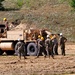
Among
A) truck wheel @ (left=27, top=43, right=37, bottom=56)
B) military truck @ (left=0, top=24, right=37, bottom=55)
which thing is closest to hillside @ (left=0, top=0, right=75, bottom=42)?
military truck @ (left=0, top=24, right=37, bottom=55)


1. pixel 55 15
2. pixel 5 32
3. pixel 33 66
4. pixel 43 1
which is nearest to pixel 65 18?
pixel 55 15

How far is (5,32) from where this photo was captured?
37312 millimetres

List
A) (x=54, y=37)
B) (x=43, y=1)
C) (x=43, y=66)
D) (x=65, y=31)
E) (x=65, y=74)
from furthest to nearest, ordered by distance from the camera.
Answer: (x=43, y=1) → (x=65, y=31) → (x=54, y=37) → (x=43, y=66) → (x=65, y=74)

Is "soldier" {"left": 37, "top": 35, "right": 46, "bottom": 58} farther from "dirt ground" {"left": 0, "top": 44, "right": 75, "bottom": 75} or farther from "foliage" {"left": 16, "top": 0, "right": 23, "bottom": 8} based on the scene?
"foliage" {"left": 16, "top": 0, "right": 23, "bottom": 8}

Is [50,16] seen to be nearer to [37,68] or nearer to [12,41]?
[12,41]

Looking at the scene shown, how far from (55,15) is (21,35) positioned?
2404 centimetres

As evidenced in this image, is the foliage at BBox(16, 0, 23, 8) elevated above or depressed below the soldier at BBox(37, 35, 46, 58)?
above

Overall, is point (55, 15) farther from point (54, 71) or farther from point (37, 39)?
point (54, 71)

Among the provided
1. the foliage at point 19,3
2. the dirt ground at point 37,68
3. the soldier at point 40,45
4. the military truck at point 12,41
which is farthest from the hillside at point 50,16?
the dirt ground at point 37,68

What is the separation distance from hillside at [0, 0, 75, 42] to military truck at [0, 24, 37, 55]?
14.6m

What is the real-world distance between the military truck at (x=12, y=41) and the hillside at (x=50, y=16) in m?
14.6

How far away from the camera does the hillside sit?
55.9m

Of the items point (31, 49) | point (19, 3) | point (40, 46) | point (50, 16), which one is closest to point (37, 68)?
point (40, 46)

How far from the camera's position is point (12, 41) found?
36.7 metres
